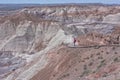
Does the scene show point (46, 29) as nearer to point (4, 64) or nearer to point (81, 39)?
point (4, 64)

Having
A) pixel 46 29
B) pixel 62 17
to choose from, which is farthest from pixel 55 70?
pixel 62 17

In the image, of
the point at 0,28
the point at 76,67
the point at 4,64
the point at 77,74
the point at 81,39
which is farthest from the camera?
the point at 0,28

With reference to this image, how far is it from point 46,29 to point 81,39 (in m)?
52.0

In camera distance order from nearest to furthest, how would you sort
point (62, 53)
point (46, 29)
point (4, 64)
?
point (62, 53) → point (4, 64) → point (46, 29)

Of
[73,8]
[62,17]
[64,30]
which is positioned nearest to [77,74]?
[64,30]

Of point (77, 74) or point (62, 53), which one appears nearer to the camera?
point (77, 74)

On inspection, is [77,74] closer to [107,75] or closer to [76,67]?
[76,67]

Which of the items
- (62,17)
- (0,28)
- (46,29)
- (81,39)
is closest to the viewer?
(81,39)

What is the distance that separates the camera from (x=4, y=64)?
7388cm

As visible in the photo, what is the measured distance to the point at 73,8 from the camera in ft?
535

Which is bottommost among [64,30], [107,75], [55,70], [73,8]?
[73,8]

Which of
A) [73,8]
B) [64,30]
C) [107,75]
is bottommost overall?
[73,8]

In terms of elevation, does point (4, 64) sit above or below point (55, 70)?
below

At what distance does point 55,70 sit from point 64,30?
47.8 meters
